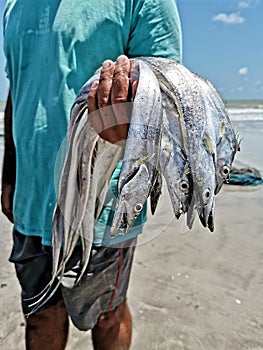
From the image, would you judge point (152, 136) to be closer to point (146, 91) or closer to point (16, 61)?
point (146, 91)

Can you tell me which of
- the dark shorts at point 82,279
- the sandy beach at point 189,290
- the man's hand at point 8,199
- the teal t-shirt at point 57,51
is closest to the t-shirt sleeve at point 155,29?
the teal t-shirt at point 57,51

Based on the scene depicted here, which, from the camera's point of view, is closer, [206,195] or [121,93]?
[206,195]

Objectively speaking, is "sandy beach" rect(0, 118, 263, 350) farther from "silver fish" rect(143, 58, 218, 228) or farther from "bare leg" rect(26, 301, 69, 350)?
"silver fish" rect(143, 58, 218, 228)

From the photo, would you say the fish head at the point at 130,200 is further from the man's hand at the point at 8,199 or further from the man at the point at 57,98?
the man's hand at the point at 8,199

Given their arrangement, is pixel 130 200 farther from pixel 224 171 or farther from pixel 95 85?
pixel 95 85

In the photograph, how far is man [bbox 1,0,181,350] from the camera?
1575mm

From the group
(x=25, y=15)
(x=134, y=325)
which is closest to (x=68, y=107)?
(x=25, y=15)

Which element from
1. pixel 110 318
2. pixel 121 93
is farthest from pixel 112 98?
pixel 110 318

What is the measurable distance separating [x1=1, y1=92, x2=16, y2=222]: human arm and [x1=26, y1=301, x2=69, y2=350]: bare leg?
0.50 m

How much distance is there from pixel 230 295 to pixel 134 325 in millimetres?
814

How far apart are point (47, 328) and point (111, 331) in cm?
31

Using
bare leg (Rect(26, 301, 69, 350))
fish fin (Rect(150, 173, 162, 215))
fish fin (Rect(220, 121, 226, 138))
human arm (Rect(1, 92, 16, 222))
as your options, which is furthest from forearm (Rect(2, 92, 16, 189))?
fish fin (Rect(220, 121, 226, 138))

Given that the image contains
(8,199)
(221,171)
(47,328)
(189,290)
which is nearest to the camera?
(221,171)

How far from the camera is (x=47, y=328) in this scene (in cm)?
193
